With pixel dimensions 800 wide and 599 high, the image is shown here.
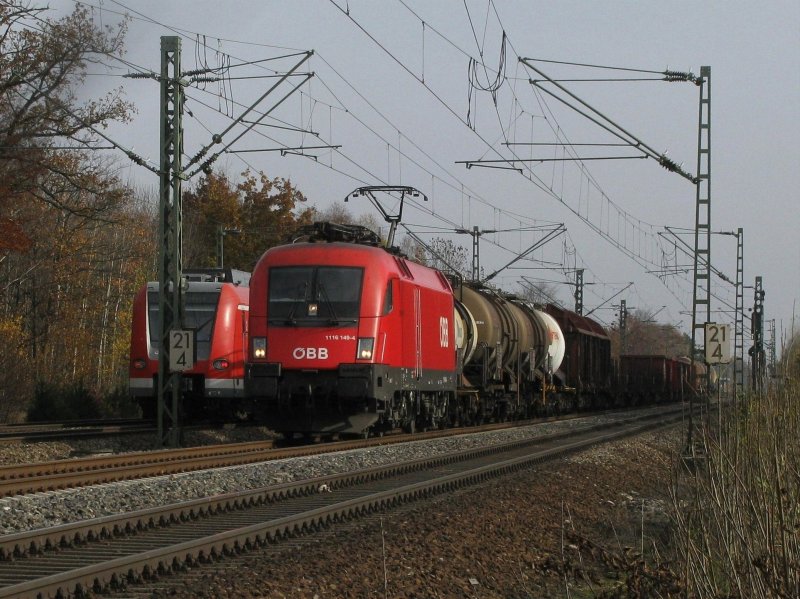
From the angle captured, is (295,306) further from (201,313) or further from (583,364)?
(583,364)

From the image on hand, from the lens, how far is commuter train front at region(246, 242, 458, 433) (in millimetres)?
19812

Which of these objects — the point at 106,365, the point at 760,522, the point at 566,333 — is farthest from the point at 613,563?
the point at 106,365

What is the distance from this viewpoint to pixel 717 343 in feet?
72.1

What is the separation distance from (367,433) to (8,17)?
49.5 ft

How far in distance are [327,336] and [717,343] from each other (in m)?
7.53

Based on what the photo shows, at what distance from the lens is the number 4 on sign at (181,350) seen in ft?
68.3

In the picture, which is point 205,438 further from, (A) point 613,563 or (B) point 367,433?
(A) point 613,563

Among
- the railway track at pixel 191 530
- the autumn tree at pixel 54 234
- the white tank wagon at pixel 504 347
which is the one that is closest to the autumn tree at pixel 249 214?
the autumn tree at pixel 54 234

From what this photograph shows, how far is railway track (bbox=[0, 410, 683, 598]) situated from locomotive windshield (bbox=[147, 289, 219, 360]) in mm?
10618

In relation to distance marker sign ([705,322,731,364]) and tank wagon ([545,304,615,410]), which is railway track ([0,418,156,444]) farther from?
tank wagon ([545,304,615,410])

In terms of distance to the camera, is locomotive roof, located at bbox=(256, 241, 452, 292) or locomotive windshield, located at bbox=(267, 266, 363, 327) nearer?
locomotive windshield, located at bbox=(267, 266, 363, 327)

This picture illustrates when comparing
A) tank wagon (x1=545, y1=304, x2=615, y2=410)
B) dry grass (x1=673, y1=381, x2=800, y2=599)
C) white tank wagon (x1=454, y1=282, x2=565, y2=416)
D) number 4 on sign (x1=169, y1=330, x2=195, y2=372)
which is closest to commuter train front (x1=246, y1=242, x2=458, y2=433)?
number 4 on sign (x1=169, y1=330, x2=195, y2=372)

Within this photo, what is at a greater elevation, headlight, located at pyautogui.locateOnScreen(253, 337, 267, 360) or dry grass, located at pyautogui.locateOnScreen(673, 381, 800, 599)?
headlight, located at pyautogui.locateOnScreen(253, 337, 267, 360)

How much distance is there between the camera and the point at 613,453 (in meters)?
20.9
